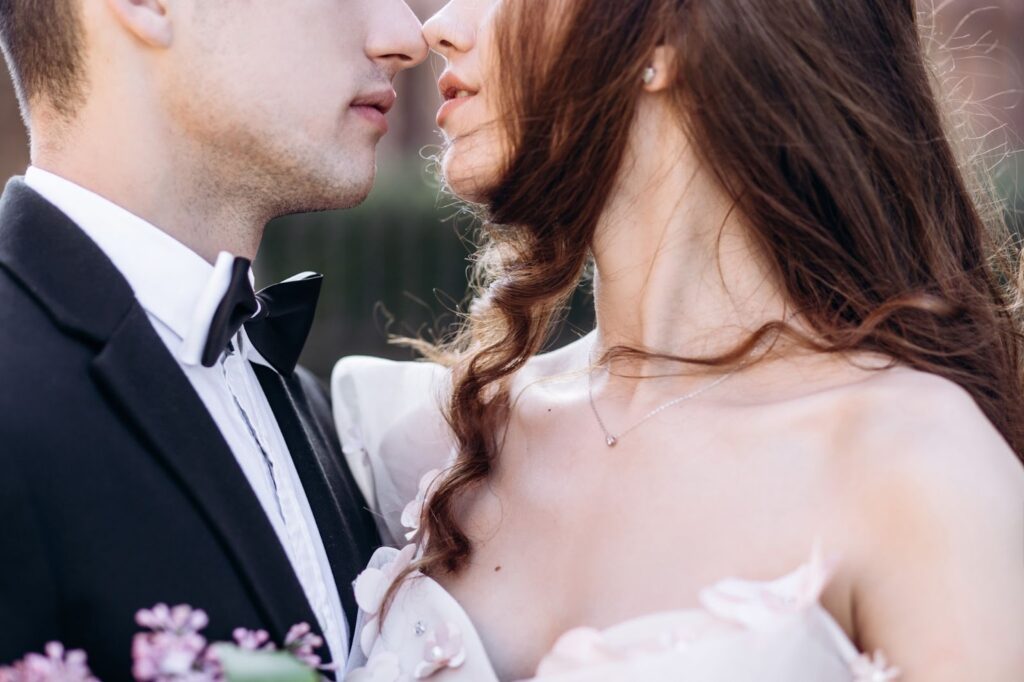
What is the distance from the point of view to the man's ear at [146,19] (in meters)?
2.48

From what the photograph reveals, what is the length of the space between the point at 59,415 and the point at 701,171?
1353 millimetres

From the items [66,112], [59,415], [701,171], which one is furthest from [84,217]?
[701,171]

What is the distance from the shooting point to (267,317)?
2.66 metres

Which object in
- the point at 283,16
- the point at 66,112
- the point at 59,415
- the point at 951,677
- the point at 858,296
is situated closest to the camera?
the point at 951,677

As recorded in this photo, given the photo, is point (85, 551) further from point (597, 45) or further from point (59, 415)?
point (597, 45)

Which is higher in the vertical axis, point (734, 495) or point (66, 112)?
point (66, 112)

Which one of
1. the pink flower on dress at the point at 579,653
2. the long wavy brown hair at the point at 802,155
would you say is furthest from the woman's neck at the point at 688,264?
the pink flower on dress at the point at 579,653

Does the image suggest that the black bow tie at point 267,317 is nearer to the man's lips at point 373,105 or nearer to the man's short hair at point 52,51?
the man's lips at point 373,105

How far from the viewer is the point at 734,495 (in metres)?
2.08

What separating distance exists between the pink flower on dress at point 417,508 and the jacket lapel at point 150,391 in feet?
1.60

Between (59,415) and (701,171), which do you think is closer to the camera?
(59,415)

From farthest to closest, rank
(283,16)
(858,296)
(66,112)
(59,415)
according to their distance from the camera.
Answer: (283,16)
(66,112)
(858,296)
(59,415)

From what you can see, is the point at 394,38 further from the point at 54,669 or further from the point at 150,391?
the point at 54,669

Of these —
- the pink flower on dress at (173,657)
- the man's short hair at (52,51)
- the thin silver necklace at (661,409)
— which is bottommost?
the thin silver necklace at (661,409)
